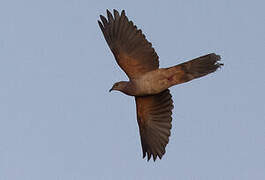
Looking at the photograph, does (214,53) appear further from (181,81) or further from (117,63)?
(117,63)

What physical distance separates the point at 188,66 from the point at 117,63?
136cm

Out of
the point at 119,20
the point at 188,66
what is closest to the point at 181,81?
the point at 188,66

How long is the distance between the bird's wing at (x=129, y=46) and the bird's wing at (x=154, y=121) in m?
0.60

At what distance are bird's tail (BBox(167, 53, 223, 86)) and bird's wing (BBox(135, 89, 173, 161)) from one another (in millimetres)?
564

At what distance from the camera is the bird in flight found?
9.91m

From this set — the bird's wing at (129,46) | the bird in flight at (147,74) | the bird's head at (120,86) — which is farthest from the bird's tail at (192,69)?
the bird's head at (120,86)

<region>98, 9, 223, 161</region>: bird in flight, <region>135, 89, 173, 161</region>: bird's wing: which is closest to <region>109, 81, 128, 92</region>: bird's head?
<region>98, 9, 223, 161</region>: bird in flight

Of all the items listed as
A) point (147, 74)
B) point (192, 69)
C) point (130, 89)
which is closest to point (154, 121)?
point (130, 89)

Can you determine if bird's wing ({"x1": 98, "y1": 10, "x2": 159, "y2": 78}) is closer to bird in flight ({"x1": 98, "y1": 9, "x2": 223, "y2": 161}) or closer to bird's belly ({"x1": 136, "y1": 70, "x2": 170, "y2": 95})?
bird in flight ({"x1": 98, "y1": 9, "x2": 223, "y2": 161})

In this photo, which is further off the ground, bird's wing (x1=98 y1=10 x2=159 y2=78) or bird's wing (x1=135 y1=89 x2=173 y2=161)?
bird's wing (x1=98 y1=10 x2=159 y2=78)

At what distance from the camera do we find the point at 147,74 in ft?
33.0

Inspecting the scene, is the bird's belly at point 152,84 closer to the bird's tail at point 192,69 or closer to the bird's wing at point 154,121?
the bird's tail at point 192,69

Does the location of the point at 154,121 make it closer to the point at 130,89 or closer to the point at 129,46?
the point at 130,89

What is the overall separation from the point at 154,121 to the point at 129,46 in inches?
59.4
